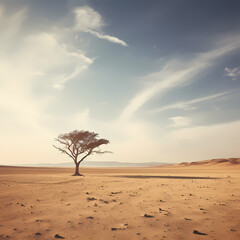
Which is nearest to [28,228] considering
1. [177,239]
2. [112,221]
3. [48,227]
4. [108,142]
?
[48,227]

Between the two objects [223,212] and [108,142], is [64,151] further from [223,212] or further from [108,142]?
[223,212]

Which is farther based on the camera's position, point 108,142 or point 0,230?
point 108,142

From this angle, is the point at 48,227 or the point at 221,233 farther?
the point at 48,227

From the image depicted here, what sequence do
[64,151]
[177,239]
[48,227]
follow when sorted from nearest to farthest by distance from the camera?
[177,239]
[48,227]
[64,151]

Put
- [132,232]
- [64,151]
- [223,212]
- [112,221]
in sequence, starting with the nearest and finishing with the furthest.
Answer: [132,232] → [112,221] → [223,212] → [64,151]

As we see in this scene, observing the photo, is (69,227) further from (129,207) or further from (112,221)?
(129,207)

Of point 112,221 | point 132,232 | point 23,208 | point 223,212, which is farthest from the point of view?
point 23,208

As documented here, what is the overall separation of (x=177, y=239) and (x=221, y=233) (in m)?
1.12

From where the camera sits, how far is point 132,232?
422 cm

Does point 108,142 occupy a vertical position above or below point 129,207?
above

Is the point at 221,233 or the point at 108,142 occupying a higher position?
the point at 108,142

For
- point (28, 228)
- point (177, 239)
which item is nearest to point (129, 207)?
point (177, 239)

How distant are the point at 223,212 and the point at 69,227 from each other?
4.82m

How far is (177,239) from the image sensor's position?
3.84m
